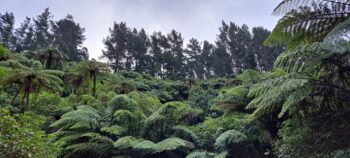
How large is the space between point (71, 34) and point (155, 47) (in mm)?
11031

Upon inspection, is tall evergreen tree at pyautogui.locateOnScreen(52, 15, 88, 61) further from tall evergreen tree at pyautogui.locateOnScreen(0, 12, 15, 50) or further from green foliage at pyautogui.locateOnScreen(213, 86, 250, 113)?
green foliage at pyautogui.locateOnScreen(213, 86, 250, 113)

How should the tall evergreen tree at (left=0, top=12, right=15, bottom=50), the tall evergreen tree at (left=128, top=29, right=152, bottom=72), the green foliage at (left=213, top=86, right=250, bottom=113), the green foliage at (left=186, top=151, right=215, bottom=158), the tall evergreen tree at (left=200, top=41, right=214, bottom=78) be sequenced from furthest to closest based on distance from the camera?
the tall evergreen tree at (left=200, top=41, right=214, bottom=78) → the tall evergreen tree at (left=128, top=29, right=152, bottom=72) → the tall evergreen tree at (left=0, top=12, right=15, bottom=50) → the green foliage at (left=186, top=151, right=215, bottom=158) → the green foliage at (left=213, top=86, right=250, bottom=113)

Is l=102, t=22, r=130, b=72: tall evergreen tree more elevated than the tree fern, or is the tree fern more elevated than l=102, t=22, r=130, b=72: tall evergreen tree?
l=102, t=22, r=130, b=72: tall evergreen tree

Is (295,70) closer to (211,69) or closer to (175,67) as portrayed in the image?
(175,67)

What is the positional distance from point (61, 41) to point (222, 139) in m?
31.1

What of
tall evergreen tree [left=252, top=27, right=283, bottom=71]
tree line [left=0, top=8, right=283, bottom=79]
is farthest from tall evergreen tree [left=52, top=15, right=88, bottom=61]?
tall evergreen tree [left=252, top=27, right=283, bottom=71]

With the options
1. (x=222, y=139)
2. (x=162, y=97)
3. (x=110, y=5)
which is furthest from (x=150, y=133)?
(x=162, y=97)

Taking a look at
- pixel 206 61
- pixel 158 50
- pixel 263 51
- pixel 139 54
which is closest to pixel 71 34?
pixel 139 54

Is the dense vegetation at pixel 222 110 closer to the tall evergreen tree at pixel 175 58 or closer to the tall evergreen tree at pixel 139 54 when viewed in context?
the tall evergreen tree at pixel 175 58

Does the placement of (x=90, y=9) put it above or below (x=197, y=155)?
above

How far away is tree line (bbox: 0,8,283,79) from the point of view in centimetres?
3438

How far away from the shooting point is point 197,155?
346 inches

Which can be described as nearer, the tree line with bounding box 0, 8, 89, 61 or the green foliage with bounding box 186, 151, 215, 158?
the green foliage with bounding box 186, 151, 215, 158

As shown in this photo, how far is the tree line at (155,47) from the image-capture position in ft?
113
